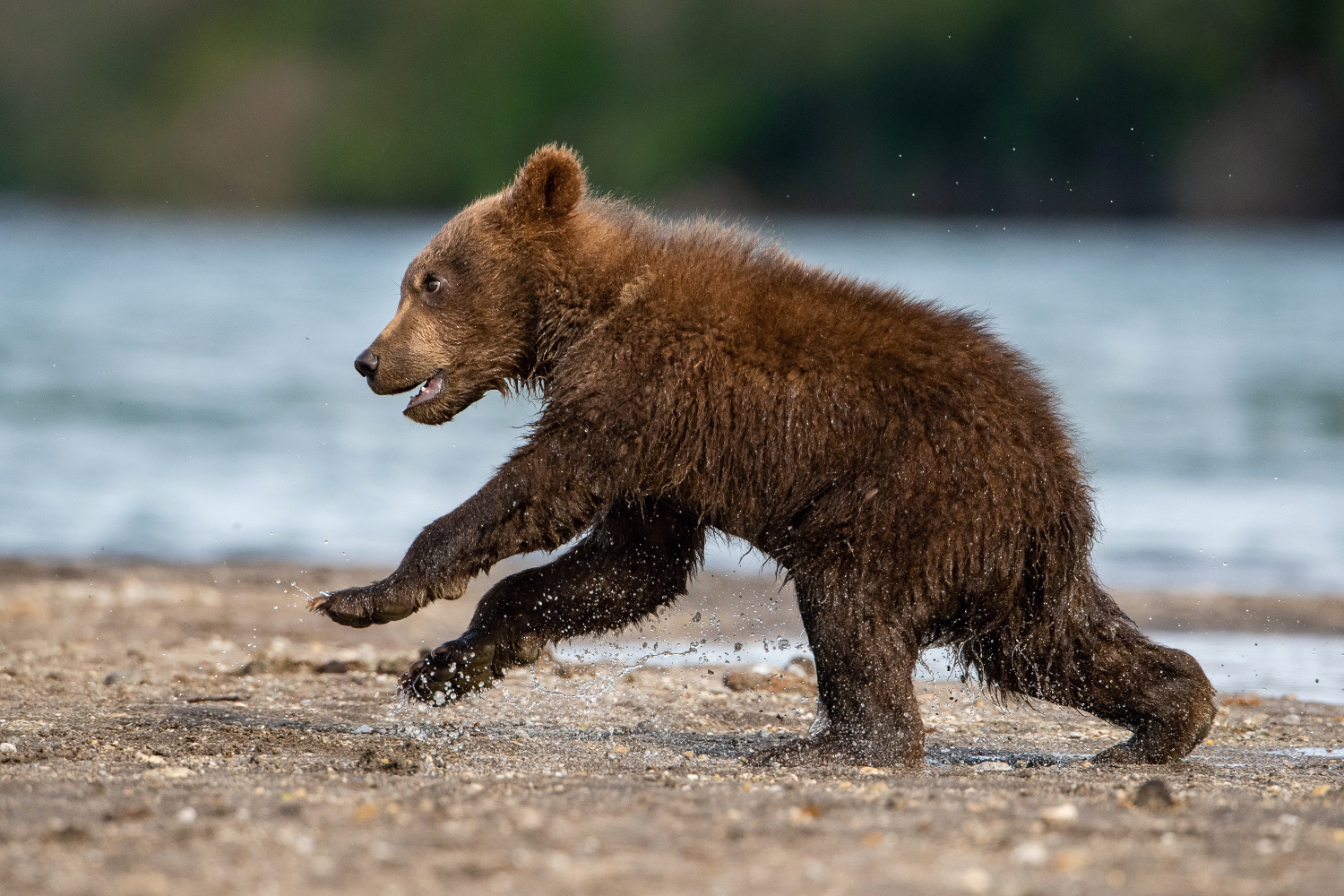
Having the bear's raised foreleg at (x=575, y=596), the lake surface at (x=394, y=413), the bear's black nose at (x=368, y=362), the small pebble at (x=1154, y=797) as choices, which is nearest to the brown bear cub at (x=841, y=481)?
the bear's raised foreleg at (x=575, y=596)

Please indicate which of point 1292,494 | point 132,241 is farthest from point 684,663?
point 132,241

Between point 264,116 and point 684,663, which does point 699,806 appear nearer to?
point 684,663

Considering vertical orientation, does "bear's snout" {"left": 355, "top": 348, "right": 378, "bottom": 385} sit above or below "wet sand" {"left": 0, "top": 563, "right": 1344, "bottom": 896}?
above

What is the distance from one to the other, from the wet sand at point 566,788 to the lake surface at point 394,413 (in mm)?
1169

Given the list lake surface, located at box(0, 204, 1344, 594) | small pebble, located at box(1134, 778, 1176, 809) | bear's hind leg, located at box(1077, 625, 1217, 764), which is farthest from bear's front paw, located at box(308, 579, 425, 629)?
small pebble, located at box(1134, 778, 1176, 809)

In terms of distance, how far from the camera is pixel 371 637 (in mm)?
8281

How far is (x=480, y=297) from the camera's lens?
19.8 ft

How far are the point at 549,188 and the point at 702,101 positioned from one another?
6361cm

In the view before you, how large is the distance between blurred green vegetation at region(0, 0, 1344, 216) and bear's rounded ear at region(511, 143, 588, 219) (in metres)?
52.6

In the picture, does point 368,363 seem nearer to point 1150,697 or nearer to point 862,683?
point 862,683

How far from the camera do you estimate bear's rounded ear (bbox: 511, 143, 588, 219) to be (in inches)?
236

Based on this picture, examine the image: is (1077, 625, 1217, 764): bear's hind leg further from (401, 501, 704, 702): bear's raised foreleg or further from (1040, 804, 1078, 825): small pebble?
(401, 501, 704, 702): bear's raised foreleg

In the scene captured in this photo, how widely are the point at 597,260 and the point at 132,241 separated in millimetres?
54254

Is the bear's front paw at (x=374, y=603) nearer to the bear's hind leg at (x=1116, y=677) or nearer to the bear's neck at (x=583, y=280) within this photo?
the bear's neck at (x=583, y=280)
